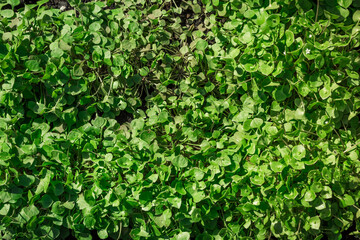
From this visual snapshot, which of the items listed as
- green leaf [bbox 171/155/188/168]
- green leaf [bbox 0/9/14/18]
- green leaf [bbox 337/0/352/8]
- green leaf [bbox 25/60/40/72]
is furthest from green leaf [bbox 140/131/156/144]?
green leaf [bbox 337/0/352/8]

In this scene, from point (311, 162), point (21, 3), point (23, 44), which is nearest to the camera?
point (311, 162)

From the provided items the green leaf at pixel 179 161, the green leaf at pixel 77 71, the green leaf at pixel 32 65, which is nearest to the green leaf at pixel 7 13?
the green leaf at pixel 32 65

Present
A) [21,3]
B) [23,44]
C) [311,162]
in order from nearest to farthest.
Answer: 1. [311,162]
2. [23,44]
3. [21,3]

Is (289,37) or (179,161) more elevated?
(289,37)

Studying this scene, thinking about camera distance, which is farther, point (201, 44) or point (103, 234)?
point (201, 44)

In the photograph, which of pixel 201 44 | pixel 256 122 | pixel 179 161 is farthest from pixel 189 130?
pixel 201 44

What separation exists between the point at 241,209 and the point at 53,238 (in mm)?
814

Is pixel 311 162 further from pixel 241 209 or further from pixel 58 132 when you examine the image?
pixel 58 132

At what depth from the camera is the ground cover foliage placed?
1600 mm

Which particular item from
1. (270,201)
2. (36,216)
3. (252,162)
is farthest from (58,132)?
(270,201)

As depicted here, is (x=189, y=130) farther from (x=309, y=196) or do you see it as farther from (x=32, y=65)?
(x=32, y=65)

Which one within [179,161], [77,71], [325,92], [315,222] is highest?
[77,71]

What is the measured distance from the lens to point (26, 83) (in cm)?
A: 167

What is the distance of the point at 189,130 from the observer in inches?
65.9
